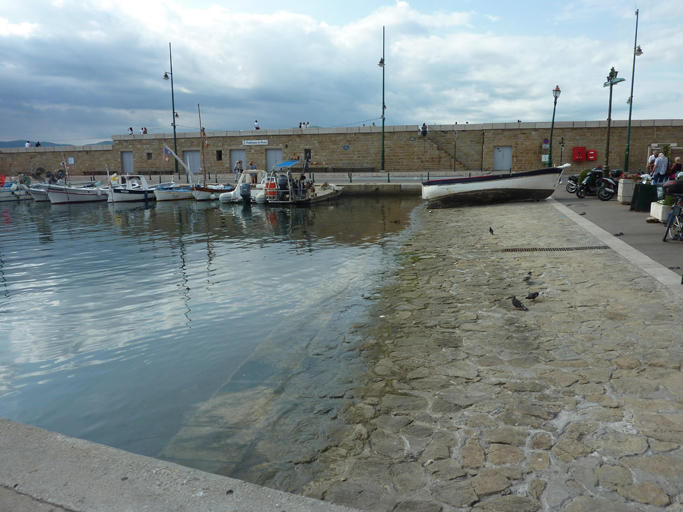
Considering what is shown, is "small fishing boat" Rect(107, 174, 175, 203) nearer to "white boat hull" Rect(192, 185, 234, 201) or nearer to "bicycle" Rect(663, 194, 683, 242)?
"white boat hull" Rect(192, 185, 234, 201)

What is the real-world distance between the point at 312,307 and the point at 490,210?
12414 millimetres

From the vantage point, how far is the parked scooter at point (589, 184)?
1873 centimetres

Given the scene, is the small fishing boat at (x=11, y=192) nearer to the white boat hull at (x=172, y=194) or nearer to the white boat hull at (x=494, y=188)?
the white boat hull at (x=172, y=194)

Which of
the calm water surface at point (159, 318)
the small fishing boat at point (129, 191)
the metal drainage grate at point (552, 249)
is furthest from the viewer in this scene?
the small fishing boat at point (129, 191)

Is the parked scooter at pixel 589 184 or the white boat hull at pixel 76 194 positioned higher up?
the parked scooter at pixel 589 184

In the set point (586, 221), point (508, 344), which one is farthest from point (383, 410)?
point (586, 221)

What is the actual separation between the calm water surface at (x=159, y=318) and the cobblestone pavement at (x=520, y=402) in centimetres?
104

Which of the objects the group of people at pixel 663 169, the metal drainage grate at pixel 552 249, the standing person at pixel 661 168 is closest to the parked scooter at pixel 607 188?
the group of people at pixel 663 169

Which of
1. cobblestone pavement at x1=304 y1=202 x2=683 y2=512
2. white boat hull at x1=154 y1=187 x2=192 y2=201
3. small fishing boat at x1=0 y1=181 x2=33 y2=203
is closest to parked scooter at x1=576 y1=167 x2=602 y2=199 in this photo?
cobblestone pavement at x1=304 y1=202 x2=683 y2=512

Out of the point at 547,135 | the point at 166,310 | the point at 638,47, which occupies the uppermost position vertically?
the point at 638,47

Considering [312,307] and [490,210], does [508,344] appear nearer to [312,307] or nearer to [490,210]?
[312,307]

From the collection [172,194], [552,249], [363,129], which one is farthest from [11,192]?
[552,249]

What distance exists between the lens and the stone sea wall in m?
35.1

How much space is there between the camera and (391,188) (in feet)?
95.7
